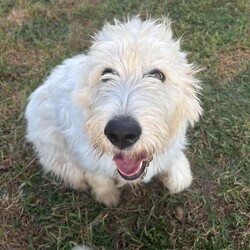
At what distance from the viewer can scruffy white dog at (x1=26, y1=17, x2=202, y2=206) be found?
2.68m

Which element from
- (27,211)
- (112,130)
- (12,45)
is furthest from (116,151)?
(12,45)

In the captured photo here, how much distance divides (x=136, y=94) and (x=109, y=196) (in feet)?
4.13

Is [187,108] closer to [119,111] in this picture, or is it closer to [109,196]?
[119,111]

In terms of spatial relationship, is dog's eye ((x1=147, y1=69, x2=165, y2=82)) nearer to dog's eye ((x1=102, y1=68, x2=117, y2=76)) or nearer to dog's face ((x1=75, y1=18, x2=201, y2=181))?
dog's face ((x1=75, y1=18, x2=201, y2=181))

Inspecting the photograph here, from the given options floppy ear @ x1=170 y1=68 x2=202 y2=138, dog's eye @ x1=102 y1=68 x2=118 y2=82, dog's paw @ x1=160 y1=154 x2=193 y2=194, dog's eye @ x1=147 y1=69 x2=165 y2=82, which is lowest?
dog's paw @ x1=160 y1=154 x2=193 y2=194

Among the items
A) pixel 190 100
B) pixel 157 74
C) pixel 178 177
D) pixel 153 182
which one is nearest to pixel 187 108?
pixel 190 100

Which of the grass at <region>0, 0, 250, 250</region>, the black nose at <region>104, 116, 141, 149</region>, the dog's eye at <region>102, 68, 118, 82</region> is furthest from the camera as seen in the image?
the grass at <region>0, 0, 250, 250</region>

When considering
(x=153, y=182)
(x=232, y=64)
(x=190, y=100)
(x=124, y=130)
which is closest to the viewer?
(x=124, y=130)

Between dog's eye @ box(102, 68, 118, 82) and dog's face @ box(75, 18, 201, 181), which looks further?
dog's eye @ box(102, 68, 118, 82)

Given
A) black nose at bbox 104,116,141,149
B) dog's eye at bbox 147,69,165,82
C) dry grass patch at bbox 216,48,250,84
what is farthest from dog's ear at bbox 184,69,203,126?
dry grass patch at bbox 216,48,250,84

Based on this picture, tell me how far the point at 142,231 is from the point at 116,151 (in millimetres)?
1060

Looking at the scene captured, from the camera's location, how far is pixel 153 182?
12.9 ft

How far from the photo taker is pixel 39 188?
158 inches

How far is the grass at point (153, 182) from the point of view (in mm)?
3654
